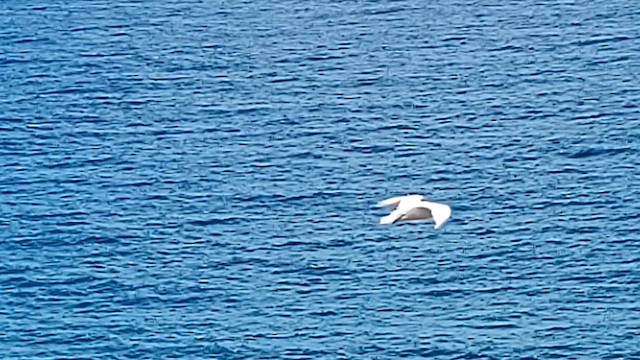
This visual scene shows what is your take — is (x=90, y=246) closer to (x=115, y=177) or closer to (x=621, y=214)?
(x=115, y=177)

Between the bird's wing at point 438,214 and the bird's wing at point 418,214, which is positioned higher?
the bird's wing at point 418,214

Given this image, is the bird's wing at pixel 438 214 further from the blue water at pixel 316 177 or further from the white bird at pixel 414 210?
the blue water at pixel 316 177

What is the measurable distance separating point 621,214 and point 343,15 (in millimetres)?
39429

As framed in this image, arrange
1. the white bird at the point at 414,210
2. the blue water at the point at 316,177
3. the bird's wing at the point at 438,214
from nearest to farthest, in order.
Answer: the bird's wing at the point at 438,214 → the white bird at the point at 414,210 → the blue water at the point at 316,177

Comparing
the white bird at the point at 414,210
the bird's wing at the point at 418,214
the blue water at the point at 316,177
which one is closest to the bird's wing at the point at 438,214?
the white bird at the point at 414,210

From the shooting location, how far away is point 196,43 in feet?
390

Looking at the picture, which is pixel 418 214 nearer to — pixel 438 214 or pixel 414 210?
pixel 414 210

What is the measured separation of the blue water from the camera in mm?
84312

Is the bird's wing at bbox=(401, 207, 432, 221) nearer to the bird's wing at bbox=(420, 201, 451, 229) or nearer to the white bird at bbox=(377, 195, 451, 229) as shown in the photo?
the white bird at bbox=(377, 195, 451, 229)

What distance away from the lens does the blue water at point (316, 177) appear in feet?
277

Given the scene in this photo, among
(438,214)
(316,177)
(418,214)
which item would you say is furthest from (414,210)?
(316,177)

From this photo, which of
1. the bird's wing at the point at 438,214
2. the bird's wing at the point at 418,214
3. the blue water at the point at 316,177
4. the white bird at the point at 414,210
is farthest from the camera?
the blue water at the point at 316,177

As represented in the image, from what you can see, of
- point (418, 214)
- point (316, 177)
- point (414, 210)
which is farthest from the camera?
point (316, 177)

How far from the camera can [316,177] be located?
324 feet
